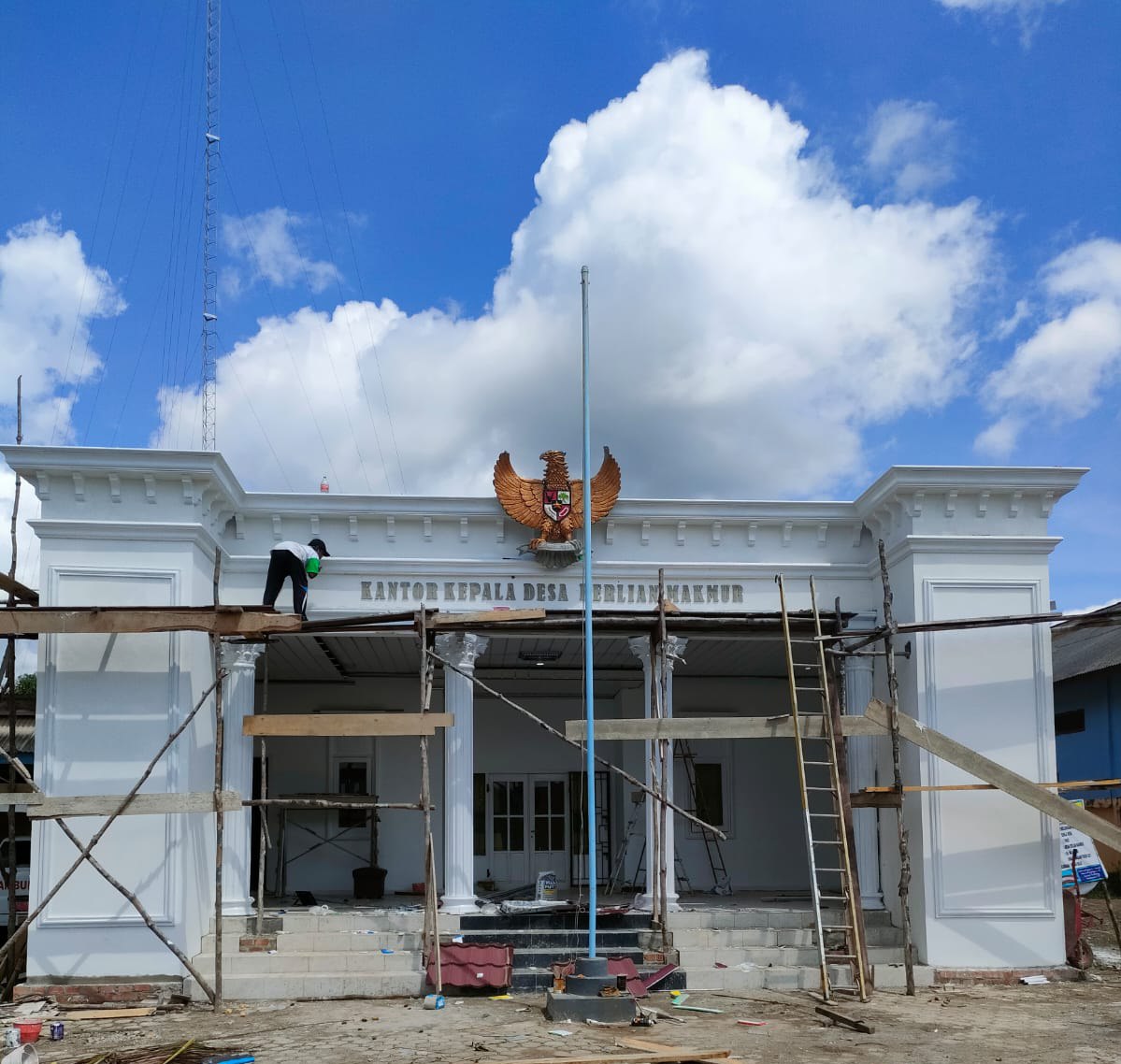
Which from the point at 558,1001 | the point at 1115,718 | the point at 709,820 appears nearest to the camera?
the point at 558,1001

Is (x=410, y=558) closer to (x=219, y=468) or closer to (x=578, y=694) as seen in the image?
(x=219, y=468)

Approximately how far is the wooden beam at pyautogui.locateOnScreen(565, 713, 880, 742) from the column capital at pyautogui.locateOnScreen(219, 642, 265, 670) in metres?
4.07

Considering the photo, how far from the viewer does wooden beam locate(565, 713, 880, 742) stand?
1336 cm

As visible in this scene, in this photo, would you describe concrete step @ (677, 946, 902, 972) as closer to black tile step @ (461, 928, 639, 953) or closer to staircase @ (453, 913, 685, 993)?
staircase @ (453, 913, 685, 993)

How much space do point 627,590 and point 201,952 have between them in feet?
21.3

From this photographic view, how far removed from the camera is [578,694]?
813 inches

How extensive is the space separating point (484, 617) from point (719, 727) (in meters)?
2.90

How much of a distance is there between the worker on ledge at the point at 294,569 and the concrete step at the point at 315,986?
12.9 feet

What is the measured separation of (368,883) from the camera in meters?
18.7

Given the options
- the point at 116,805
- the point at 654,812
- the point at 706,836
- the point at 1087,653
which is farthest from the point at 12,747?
the point at 1087,653

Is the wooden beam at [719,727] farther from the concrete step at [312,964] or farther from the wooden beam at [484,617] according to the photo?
the concrete step at [312,964]

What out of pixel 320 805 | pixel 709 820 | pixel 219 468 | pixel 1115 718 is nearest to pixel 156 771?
pixel 320 805

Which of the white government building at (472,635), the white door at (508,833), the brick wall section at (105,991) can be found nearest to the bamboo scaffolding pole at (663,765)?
the white government building at (472,635)

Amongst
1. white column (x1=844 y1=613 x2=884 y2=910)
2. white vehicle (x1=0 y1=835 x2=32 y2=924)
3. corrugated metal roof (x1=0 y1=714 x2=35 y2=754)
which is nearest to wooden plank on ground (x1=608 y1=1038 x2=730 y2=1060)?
white column (x1=844 y1=613 x2=884 y2=910)
